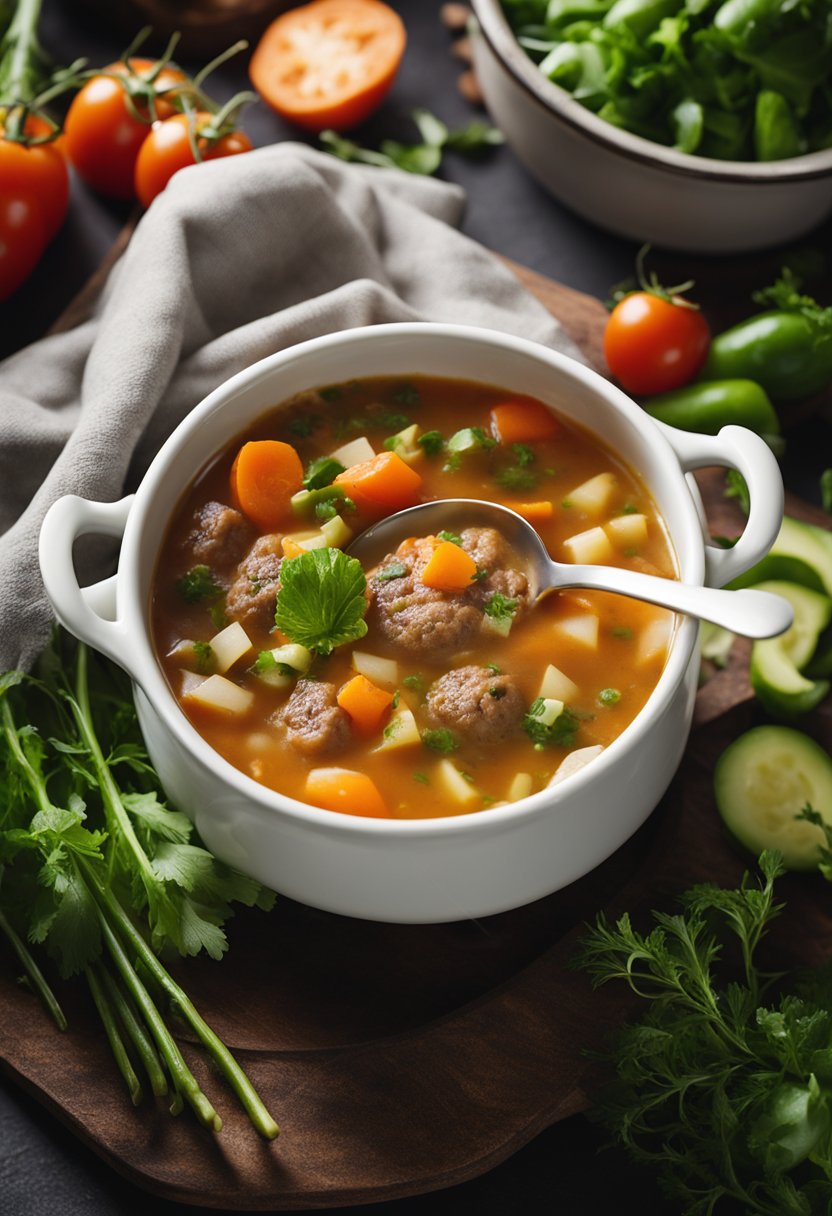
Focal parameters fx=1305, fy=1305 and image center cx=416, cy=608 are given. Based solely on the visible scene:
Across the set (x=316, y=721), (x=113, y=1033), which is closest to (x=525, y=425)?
(x=316, y=721)

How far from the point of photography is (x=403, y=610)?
2.91 m

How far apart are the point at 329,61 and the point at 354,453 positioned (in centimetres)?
200

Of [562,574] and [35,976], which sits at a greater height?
[562,574]

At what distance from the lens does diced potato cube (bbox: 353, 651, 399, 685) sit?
2.89m

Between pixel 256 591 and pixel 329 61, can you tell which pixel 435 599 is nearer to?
pixel 256 591

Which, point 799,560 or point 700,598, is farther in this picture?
point 799,560

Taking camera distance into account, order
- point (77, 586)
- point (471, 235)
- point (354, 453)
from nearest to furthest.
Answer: point (77, 586) < point (354, 453) < point (471, 235)

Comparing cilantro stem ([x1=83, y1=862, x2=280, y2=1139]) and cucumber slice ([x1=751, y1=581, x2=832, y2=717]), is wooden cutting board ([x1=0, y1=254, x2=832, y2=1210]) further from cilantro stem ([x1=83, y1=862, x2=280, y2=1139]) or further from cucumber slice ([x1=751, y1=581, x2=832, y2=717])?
cucumber slice ([x1=751, y1=581, x2=832, y2=717])

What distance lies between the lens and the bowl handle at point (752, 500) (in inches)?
108

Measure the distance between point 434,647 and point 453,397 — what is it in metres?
0.74

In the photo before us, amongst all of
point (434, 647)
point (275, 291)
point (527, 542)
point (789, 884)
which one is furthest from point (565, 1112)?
point (275, 291)

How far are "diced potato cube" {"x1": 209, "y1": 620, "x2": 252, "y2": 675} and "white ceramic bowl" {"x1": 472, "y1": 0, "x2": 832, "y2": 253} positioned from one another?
6.58 feet

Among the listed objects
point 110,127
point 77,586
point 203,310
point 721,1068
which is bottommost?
point 721,1068

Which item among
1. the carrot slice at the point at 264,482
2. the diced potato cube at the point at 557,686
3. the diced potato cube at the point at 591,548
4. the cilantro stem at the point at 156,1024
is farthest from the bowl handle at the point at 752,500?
the cilantro stem at the point at 156,1024
